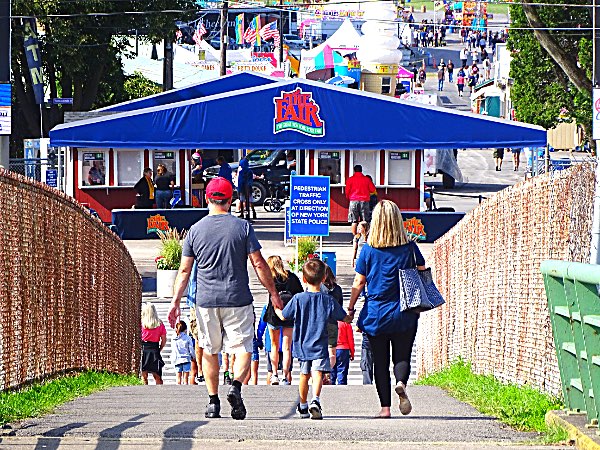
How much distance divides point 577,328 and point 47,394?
4741 mm

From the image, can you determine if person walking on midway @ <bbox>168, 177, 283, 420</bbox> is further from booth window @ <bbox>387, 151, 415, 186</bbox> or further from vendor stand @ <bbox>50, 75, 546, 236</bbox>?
booth window @ <bbox>387, 151, 415, 186</bbox>

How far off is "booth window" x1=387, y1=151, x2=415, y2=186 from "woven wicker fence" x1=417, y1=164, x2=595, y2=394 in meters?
19.6

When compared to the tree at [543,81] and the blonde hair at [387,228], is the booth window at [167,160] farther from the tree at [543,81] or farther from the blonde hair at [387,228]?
the blonde hair at [387,228]

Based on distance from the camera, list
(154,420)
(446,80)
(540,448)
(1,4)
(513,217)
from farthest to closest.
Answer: (446,80), (1,4), (513,217), (154,420), (540,448)

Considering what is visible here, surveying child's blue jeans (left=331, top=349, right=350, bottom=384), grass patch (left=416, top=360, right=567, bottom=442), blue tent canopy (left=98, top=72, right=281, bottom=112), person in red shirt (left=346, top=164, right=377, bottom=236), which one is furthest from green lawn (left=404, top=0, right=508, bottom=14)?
grass patch (left=416, top=360, right=567, bottom=442)

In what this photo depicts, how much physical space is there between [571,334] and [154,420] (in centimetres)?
273

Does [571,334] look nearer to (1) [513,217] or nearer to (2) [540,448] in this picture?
(2) [540,448]

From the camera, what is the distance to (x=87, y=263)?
41.5 feet

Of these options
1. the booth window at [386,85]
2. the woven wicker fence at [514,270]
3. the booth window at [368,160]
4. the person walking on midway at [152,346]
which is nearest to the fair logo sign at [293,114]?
the booth window at [368,160]

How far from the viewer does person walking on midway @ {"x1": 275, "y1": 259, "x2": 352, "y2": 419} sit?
352 inches

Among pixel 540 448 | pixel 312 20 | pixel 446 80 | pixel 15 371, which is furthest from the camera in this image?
pixel 312 20

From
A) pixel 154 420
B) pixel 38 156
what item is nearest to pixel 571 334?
pixel 154 420

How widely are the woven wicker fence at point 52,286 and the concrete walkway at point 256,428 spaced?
0.68 metres

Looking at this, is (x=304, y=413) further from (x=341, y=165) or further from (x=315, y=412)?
(x=341, y=165)
